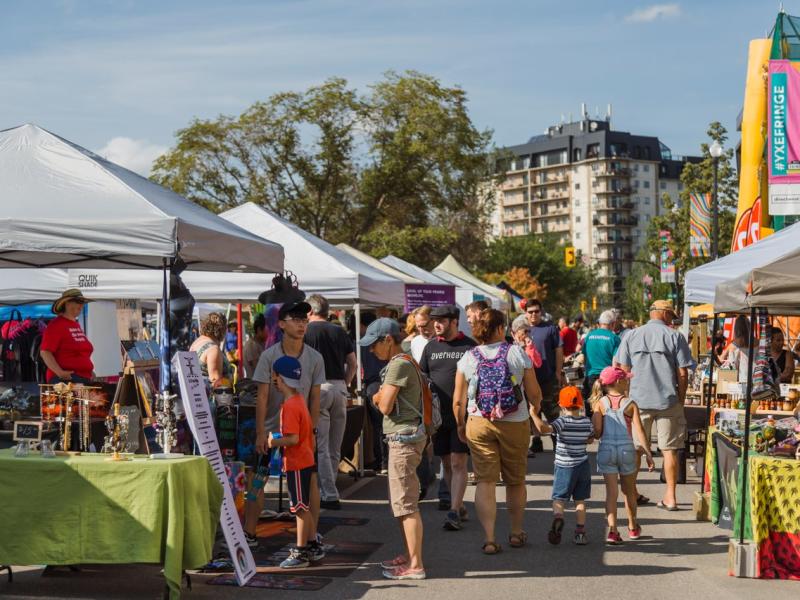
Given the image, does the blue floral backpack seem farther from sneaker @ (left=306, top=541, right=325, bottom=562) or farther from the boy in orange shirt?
sneaker @ (left=306, top=541, right=325, bottom=562)

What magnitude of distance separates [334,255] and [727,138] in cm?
2958

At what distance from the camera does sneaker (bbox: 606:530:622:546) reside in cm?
888

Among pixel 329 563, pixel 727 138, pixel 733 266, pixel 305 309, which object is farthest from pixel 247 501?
pixel 727 138

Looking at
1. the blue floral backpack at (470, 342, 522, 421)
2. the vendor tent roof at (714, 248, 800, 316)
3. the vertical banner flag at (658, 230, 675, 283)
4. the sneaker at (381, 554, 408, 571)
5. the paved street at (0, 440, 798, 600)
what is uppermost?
the vertical banner flag at (658, 230, 675, 283)

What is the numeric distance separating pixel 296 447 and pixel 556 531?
7.98ft

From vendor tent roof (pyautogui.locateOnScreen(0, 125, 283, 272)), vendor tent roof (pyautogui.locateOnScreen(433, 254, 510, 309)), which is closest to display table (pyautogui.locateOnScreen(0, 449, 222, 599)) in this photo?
vendor tent roof (pyautogui.locateOnScreen(0, 125, 283, 272))

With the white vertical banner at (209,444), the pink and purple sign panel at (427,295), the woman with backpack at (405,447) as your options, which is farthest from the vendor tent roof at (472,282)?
the white vertical banner at (209,444)

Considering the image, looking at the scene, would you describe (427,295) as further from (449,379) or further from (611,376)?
(611,376)

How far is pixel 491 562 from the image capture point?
8.13 metres

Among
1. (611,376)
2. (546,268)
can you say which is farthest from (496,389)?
(546,268)

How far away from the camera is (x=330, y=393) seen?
10.7 m

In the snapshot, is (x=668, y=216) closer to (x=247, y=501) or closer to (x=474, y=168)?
(x=474, y=168)

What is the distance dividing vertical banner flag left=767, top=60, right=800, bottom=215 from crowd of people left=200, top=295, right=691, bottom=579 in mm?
6942

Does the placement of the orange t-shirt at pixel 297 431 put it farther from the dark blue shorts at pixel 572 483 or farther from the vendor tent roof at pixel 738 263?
the vendor tent roof at pixel 738 263
